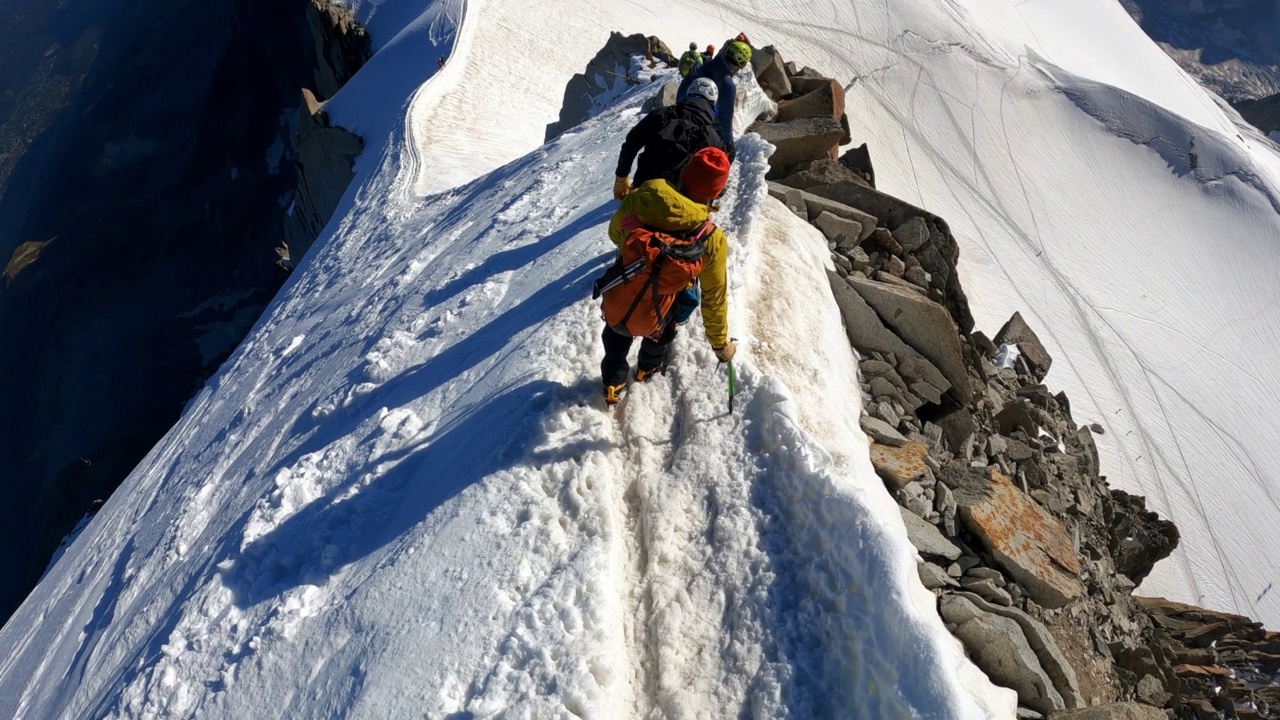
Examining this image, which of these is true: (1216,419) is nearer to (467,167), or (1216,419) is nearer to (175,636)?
(467,167)

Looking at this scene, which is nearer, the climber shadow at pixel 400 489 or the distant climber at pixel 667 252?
the distant climber at pixel 667 252

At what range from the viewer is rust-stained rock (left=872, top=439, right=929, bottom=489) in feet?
19.1

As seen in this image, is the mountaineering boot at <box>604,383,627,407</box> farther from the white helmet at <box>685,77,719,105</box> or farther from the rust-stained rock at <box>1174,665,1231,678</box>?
the rust-stained rock at <box>1174,665,1231,678</box>

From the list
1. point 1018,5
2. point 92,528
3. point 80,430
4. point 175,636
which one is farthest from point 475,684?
point 80,430

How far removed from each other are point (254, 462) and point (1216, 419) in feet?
63.8

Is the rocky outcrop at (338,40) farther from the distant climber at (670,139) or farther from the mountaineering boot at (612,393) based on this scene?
the mountaineering boot at (612,393)

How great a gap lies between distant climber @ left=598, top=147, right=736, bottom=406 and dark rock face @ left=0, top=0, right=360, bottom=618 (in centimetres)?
2955

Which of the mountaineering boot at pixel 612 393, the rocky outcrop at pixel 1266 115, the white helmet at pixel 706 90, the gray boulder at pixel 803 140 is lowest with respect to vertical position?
the mountaineering boot at pixel 612 393

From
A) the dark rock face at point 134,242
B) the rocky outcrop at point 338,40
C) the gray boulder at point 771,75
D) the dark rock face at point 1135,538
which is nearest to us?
the dark rock face at point 1135,538

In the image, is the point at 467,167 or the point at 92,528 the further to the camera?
the point at 467,167

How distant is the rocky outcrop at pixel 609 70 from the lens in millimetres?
16203

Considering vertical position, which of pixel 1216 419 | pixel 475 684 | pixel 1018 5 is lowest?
pixel 1216 419

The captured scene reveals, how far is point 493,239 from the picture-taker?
31.4ft

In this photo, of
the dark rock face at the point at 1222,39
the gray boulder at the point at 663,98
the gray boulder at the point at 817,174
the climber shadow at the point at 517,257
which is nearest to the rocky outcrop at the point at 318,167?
the gray boulder at the point at 663,98
